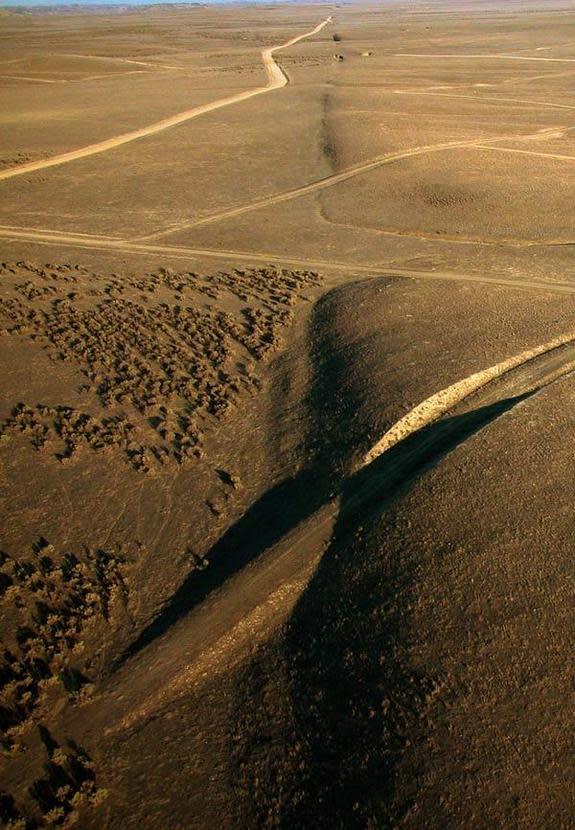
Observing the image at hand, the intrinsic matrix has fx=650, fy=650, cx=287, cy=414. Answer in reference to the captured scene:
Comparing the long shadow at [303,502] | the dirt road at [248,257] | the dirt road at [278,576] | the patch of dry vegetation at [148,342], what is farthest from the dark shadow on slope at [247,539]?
the dirt road at [248,257]

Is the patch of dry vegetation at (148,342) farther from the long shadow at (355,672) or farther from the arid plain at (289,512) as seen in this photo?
the long shadow at (355,672)

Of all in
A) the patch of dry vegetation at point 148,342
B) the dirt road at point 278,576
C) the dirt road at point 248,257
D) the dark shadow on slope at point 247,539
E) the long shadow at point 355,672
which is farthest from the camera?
the dirt road at point 248,257

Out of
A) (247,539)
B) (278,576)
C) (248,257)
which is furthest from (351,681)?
(248,257)

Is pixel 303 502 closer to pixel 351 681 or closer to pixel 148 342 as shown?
pixel 351 681

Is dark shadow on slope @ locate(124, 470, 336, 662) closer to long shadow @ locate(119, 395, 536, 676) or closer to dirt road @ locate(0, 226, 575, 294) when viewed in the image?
long shadow @ locate(119, 395, 536, 676)

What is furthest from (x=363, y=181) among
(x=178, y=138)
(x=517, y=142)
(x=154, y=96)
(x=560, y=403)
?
(x=154, y=96)

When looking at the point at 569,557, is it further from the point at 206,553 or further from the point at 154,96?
the point at 154,96

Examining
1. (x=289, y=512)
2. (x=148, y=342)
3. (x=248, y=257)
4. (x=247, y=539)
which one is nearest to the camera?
(x=247, y=539)
